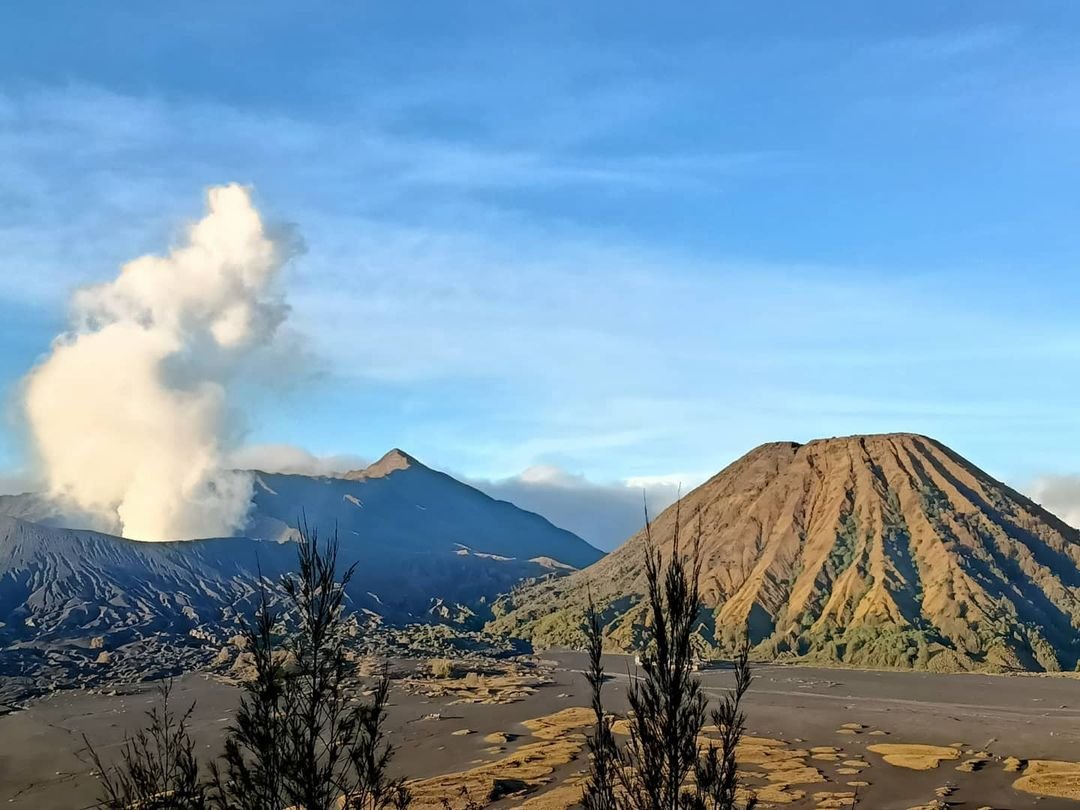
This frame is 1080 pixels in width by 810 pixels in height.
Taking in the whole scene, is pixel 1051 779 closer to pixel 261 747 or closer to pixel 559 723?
pixel 559 723

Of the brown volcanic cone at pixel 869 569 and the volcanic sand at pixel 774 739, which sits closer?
the volcanic sand at pixel 774 739

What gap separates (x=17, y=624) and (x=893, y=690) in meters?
133

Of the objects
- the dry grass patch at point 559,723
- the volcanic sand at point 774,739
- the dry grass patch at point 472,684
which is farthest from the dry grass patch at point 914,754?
the dry grass patch at point 472,684

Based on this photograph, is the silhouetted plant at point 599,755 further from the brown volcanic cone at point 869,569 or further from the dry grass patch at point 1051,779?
the brown volcanic cone at point 869,569

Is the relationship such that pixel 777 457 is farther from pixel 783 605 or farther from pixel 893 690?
pixel 893 690

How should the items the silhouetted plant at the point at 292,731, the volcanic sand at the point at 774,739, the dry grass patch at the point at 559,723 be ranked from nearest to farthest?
the silhouetted plant at the point at 292,731, the volcanic sand at the point at 774,739, the dry grass patch at the point at 559,723

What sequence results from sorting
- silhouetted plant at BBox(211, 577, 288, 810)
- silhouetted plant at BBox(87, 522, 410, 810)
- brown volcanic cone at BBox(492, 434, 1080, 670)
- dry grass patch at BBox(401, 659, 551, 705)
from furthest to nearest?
brown volcanic cone at BBox(492, 434, 1080, 670)
dry grass patch at BBox(401, 659, 551, 705)
silhouetted plant at BBox(211, 577, 288, 810)
silhouetted plant at BBox(87, 522, 410, 810)

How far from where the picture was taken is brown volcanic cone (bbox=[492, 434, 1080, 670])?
11781 centimetres

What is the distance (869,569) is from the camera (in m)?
138

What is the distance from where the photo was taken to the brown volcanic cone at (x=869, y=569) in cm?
11781

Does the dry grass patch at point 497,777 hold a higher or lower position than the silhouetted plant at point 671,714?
lower

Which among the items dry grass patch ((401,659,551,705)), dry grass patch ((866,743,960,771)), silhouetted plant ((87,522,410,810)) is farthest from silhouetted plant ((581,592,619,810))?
dry grass patch ((401,659,551,705))

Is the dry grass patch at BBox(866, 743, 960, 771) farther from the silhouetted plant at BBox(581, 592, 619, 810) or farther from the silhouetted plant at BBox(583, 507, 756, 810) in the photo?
the silhouetted plant at BBox(583, 507, 756, 810)

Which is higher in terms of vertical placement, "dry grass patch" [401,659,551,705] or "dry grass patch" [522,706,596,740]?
"dry grass patch" [401,659,551,705]
